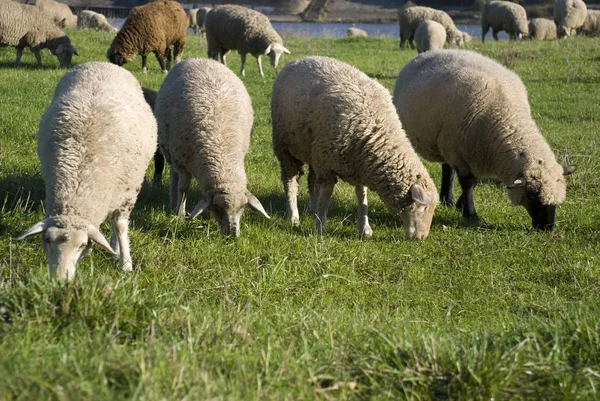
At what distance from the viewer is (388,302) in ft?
16.6

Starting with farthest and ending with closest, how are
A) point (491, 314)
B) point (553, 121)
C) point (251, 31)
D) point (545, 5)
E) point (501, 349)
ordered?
point (545, 5) < point (251, 31) < point (553, 121) < point (491, 314) < point (501, 349)

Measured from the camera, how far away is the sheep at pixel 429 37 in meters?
21.5

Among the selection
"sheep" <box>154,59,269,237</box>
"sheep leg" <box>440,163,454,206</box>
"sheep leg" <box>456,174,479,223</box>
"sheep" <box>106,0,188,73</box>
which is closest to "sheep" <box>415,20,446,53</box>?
"sheep" <box>106,0,188,73</box>

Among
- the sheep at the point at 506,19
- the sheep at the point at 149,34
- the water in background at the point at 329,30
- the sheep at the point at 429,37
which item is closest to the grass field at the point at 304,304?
the sheep at the point at 149,34

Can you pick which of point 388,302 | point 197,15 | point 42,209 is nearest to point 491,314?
point 388,302

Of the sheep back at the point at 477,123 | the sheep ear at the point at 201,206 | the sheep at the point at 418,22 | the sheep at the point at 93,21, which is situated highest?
the sheep back at the point at 477,123

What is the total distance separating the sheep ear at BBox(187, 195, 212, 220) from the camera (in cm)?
596

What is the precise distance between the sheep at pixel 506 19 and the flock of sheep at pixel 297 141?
22717 millimetres

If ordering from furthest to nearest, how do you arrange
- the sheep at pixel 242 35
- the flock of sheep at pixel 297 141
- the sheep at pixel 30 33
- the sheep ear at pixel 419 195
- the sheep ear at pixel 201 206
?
the sheep at pixel 242 35 → the sheep at pixel 30 33 → the sheep ear at pixel 419 195 → the sheep ear at pixel 201 206 → the flock of sheep at pixel 297 141

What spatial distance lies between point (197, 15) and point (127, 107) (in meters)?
28.1

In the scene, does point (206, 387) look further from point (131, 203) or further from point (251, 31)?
point (251, 31)

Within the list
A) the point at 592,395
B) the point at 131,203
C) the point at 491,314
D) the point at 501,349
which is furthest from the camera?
the point at 131,203

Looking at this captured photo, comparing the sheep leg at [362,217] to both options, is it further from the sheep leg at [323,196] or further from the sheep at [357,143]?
the sheep leg at [323,196]

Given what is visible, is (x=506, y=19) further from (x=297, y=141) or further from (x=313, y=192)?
(x=297, y=141)
